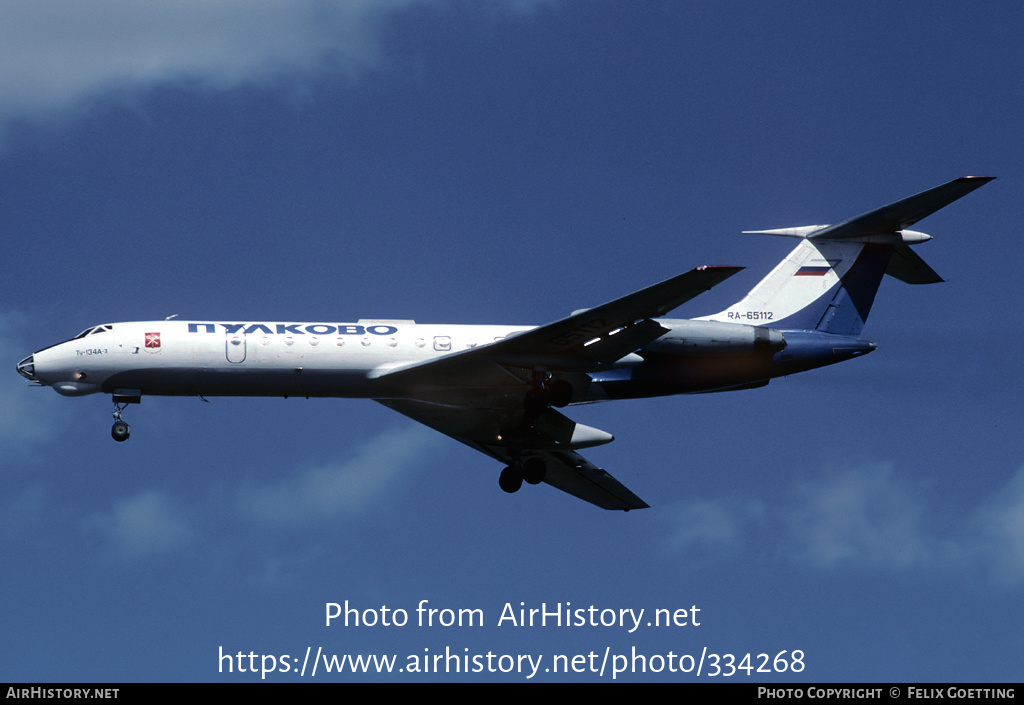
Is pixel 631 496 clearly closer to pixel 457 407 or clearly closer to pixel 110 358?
pixel 457 407

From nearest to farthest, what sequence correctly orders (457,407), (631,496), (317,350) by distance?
(317,350) → (457,407) → (631,496)

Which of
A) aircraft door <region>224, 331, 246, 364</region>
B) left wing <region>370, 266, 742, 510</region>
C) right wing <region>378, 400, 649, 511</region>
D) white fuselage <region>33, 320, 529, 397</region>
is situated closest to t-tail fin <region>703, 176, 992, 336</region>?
left wing <region>370, 266, 742, 510</region>

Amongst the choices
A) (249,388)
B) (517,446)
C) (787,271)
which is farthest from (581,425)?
(249,388)

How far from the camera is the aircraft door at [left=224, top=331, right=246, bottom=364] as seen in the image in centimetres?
3155

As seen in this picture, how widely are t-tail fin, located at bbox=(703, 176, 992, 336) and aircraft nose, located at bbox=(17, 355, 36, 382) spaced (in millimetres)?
16025

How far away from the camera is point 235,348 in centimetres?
3161

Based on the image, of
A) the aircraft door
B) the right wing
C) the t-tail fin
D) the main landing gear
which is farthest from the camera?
the main landing gear

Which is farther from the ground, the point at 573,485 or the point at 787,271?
the point at 787,271

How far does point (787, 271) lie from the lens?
3478 cm

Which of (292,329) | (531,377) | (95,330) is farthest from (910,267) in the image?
(95,330)

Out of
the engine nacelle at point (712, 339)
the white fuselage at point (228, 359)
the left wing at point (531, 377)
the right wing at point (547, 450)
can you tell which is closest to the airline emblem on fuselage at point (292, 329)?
the white fuselage at point (228, 359)

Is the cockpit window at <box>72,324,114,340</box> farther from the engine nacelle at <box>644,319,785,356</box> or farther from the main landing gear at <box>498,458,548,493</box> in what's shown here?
the engine nacelle at <box>644,319,785,356</box>

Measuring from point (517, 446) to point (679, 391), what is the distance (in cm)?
476

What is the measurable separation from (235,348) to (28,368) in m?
4.89
